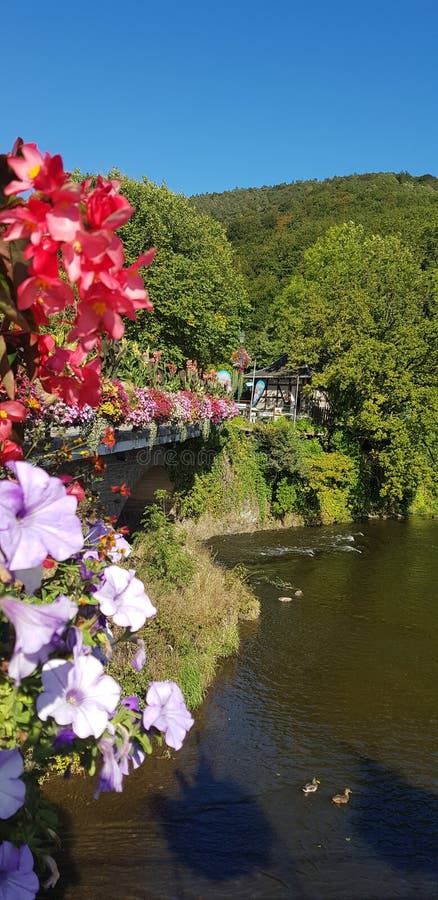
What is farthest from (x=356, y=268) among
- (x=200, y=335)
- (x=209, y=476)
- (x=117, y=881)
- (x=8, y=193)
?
(x=8, y=193)

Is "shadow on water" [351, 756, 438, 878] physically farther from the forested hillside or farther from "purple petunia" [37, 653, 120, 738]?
the forested hillside

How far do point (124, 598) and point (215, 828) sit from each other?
20.0 feet

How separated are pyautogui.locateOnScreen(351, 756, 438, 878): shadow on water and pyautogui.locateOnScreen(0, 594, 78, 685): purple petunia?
21.7 ft

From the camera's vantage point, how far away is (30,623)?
1.07m

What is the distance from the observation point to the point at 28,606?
3.52ft

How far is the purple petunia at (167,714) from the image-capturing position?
1.45m

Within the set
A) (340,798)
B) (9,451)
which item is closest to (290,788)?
(340,798)

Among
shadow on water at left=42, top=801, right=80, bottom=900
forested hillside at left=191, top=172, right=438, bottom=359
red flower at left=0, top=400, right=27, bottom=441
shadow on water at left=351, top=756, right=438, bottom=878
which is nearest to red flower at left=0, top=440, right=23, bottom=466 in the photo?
red flower at left=0, top=400, right=27, bottom=441

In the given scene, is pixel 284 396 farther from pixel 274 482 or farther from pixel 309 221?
pixel 309 221

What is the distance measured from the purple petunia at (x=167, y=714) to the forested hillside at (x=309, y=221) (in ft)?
122

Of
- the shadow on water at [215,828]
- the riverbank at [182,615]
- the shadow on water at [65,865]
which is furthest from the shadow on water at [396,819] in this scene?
the shadow on water at [65,865]

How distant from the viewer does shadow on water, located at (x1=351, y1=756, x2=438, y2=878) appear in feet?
21.3

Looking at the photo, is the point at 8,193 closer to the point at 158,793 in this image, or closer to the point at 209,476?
the point at 158,793

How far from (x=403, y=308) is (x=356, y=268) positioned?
161 inches
